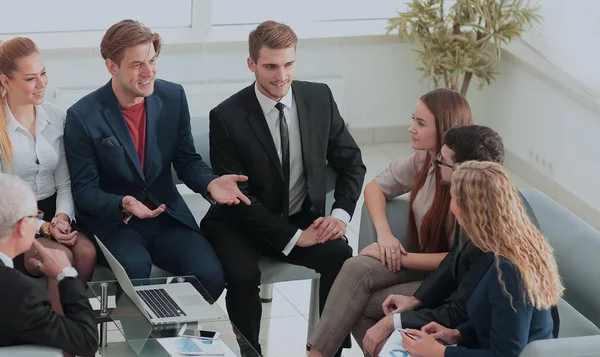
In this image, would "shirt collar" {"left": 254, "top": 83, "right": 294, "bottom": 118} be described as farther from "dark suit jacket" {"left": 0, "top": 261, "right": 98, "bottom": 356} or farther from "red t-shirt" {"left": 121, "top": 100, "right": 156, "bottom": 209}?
"dark suit jacket" {"left": 0, "top": 261, "right": 98, "bottom": 356}

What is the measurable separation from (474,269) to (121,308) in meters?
1.27

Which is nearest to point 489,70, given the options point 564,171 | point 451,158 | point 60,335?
point 564,171

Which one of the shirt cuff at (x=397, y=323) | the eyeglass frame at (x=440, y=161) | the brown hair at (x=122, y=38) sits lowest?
the shirt cuff at (x=397, y=323)

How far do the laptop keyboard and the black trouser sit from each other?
15.8 inches

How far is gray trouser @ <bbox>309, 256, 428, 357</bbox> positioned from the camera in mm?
3947

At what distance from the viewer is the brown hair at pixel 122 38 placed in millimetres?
4168

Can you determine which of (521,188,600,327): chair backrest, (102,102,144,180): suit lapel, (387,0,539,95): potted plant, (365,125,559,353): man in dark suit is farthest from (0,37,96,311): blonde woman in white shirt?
(387,0,539,95): potted plant

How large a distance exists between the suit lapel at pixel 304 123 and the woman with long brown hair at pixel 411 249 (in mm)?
420

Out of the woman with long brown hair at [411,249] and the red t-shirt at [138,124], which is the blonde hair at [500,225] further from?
the red t-shirt at [138,124]

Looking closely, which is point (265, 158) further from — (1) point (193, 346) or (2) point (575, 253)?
(2) point (575, 253)

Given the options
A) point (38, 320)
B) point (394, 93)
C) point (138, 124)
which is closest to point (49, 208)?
point (138, 124)

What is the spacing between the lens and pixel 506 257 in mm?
3215

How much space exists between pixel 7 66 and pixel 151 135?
2.01 feet

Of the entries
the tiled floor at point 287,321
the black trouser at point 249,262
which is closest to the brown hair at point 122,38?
the black trouser at point 249,262
